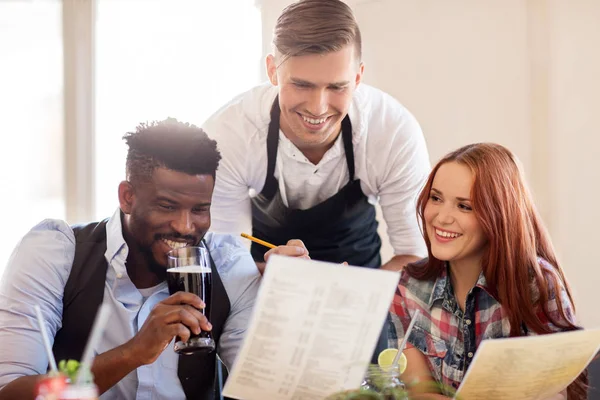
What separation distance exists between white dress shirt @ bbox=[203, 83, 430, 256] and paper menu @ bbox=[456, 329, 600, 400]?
4.09 ft

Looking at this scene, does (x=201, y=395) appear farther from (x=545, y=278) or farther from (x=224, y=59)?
(x=224, y=59)

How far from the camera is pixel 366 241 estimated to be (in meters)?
2.70

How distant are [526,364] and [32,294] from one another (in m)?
1.07

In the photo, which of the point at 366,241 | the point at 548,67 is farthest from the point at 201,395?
the point at 548,67

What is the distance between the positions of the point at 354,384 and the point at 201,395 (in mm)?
750

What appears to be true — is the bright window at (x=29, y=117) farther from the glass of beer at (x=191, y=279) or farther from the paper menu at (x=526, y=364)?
the paper menu at (x=526, y=364)

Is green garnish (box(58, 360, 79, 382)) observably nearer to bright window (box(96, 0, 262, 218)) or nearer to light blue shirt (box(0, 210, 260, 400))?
light blue shirt (box(0, 210, 260, 400))

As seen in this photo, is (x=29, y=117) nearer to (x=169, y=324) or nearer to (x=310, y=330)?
(x=169, y=324)

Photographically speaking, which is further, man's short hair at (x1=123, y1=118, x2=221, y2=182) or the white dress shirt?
the white dress shirt

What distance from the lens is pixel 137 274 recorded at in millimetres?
1946

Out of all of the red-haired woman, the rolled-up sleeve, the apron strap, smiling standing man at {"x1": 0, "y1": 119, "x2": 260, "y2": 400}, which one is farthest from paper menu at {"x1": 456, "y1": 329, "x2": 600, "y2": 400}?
the apron strap

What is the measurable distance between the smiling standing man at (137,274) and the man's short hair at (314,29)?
15.9 inches

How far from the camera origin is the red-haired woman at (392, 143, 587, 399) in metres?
1.78

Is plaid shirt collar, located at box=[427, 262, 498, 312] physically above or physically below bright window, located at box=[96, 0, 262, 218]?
below
